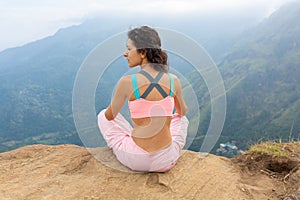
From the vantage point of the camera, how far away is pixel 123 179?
4.99 m

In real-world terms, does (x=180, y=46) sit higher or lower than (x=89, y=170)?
higher

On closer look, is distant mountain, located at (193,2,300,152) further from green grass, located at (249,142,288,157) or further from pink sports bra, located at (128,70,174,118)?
pink sports bra, located at (128,70,174,118)

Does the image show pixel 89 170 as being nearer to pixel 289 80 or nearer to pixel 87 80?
pixel 87 80

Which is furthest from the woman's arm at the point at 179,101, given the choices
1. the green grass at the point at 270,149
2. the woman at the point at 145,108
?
the green grass at the point at 270,149

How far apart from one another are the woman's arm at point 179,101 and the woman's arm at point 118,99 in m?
0.78

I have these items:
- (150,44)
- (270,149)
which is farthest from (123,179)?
(270,149)

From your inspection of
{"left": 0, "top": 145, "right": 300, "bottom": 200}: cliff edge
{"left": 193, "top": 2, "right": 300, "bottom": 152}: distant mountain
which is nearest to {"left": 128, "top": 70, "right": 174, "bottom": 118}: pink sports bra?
{"left": 0, "top": 145, "right": 300, "bottom": 200}: cliff edge

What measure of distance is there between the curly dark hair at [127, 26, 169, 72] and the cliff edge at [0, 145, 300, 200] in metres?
1.76

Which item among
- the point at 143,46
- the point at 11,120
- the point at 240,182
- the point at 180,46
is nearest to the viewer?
the point at 143,46

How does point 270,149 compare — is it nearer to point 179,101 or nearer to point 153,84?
point 179,101

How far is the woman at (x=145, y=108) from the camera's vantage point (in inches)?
180

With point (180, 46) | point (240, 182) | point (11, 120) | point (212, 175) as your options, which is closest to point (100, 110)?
point (180, 46)

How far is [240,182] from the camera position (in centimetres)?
530

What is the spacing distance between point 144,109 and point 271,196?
7.63 feet
